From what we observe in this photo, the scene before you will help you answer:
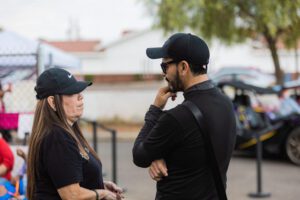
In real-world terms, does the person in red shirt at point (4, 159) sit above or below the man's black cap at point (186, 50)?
below

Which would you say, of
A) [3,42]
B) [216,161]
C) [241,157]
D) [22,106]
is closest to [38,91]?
[216,161]

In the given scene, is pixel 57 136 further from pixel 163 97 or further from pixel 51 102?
pixel 163 97

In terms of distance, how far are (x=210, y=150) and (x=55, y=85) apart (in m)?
0.97

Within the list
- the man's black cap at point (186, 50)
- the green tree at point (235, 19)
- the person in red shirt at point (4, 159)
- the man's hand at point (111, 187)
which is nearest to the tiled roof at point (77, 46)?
the green tree at point (235, 19)

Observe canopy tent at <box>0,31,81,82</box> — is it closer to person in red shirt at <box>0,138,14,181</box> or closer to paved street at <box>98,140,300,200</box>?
person in red shirt at <box>0,138,14,181</box>

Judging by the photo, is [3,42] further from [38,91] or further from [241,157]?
[38,91]

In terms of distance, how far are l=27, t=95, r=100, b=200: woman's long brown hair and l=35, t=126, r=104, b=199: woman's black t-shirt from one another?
0.11 ft

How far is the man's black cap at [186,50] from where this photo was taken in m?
2.88

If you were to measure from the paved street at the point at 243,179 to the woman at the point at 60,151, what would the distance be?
5.26 meters

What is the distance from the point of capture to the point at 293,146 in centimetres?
1130

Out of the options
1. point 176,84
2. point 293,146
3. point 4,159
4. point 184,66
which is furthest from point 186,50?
point 293,146

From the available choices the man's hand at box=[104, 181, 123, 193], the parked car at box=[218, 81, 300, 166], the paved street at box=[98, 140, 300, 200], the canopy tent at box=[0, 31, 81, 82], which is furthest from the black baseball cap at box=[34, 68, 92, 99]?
the parked car at box=[218, 81, 300, 166]

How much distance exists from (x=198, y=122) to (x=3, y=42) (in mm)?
8461

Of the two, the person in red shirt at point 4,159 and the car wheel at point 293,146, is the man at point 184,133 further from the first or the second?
the car wheel at point 293,146
